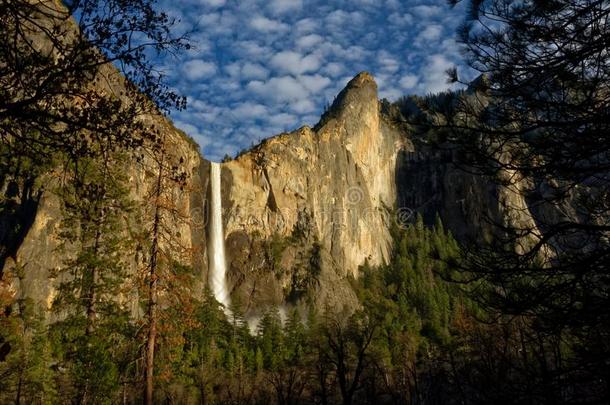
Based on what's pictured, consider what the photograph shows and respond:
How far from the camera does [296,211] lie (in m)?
80.7

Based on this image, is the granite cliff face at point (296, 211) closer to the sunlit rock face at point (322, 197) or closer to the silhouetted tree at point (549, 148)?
the sunlit rock face at point (322, 197)

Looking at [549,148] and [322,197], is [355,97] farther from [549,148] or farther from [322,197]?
[549,148]

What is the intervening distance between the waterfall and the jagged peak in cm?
3070

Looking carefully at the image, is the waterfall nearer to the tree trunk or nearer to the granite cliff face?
the granite cliff face

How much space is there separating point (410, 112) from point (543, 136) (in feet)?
5.67

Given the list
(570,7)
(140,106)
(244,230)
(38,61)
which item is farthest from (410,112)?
(244,230)

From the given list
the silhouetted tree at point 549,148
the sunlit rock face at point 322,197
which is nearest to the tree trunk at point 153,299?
the silhouetted tree at point 549,148

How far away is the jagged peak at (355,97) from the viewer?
101375 mm

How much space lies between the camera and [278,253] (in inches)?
2908

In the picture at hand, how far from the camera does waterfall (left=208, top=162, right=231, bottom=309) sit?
67.8m

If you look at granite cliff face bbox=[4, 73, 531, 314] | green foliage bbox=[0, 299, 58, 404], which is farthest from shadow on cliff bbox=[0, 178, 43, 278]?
green foliage bbox=[0, 299, 58, 404]

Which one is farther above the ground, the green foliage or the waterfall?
the waterfall

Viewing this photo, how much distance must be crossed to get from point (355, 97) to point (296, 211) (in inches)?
1374

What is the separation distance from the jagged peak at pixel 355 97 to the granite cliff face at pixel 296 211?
247 mm
